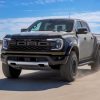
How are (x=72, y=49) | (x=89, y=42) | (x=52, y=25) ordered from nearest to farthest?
(x=72, y=49)
(x=52, y=25)
(x=89, y=42)

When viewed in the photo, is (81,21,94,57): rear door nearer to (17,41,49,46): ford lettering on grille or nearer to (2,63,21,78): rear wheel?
(2,63,21,78): rear wheel

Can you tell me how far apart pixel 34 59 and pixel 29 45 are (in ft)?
1.31

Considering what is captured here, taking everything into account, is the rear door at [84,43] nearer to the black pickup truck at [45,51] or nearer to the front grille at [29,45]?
the black pickup truck at [45,51]

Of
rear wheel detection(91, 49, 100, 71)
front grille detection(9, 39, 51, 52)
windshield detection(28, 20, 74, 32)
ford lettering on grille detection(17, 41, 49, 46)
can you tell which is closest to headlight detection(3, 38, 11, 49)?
front grille detection(9, 39, 51, 52)

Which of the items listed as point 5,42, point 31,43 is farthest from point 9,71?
point 31,43

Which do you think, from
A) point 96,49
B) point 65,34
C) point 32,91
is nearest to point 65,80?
point 65,34

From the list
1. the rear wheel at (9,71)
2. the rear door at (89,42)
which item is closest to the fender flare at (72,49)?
the rear door at (89,42)

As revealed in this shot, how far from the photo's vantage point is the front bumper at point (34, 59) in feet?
34.3

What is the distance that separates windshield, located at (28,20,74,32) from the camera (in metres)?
11.9

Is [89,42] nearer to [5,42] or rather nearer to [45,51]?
[45,51]

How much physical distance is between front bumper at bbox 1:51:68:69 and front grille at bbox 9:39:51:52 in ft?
0.37

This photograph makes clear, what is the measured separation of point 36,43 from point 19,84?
1158 millimetres

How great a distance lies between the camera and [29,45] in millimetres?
10680

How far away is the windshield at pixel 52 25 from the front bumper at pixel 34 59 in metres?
1.47
